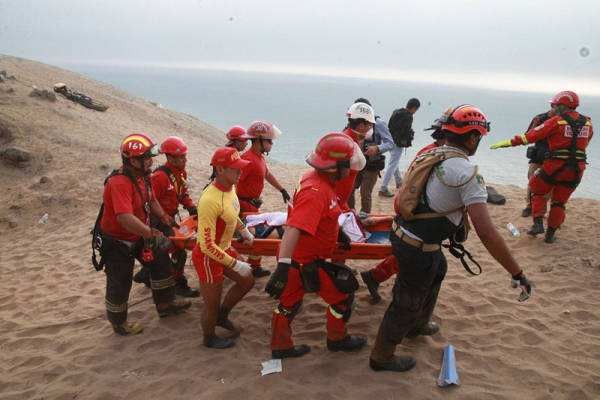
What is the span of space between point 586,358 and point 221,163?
13.0ft

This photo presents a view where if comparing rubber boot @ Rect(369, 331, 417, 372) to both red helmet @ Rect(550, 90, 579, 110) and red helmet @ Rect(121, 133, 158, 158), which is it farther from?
red helmet @ Rect(550, 90, 579, 110)

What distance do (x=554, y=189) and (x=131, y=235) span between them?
20.2 feet

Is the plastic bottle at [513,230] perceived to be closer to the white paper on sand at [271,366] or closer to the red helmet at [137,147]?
the white paper on sand at [271,366]

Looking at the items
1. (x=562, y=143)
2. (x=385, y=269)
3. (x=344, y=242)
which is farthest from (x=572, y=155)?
(x=344, y=242)

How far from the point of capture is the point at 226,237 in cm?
372

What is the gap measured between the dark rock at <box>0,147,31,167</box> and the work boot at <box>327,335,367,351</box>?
913 centimetres

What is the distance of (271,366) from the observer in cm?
364

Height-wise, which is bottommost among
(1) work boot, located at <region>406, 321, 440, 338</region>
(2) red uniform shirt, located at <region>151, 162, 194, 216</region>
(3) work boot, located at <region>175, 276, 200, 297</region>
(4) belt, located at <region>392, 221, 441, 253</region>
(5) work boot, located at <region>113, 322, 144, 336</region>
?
(5) work boot, located at <region>113, 322, 144, 336</region>

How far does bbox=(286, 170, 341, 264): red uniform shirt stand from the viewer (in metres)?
2.96

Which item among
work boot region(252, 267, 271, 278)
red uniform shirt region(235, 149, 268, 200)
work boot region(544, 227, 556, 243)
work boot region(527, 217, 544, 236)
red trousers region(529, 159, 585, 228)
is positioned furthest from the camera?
work boot region(527, 217, 544, 236)

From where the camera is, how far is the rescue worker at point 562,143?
5.93 m

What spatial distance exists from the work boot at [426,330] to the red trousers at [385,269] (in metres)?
0.65

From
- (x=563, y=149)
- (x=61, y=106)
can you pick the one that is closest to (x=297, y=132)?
(x=61, y=106)

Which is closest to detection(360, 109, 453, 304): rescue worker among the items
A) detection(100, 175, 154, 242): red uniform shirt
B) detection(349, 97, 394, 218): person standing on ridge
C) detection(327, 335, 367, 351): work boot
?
detection(327, 335, 367, 351): work boot
